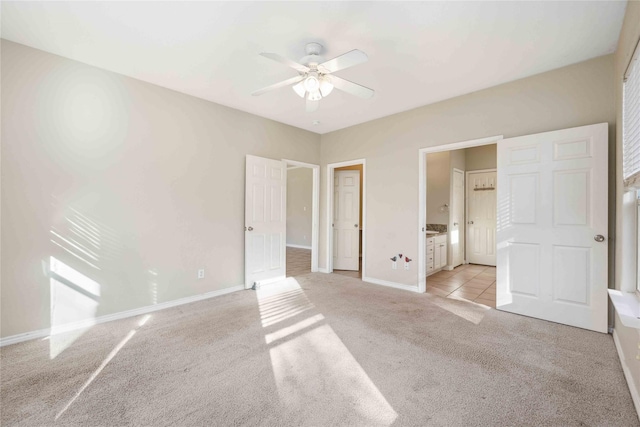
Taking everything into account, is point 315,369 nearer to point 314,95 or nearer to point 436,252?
point 314,95

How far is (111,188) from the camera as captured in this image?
9.72ft

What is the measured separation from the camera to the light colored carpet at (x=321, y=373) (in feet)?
5.21

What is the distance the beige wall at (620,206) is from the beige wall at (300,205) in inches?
259

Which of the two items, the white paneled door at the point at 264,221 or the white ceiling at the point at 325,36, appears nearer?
the white ceiling at the point at 325,36

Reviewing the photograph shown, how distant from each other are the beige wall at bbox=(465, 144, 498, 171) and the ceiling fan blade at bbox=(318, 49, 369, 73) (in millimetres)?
4980

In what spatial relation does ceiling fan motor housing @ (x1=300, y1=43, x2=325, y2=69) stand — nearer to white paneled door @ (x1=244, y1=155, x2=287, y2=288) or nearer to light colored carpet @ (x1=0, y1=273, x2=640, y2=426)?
white paneled door @ (x1=244, y1=155, x2=287, y2=288)

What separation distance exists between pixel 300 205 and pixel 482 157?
505cm

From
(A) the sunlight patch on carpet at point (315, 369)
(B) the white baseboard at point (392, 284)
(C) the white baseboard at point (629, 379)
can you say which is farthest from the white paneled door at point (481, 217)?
(A) the sunlight patch on carpet at point (315, 369)

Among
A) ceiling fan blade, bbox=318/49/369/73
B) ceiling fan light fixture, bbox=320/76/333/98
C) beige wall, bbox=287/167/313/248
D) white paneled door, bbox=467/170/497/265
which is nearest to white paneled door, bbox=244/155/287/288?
ceiling fan light fixture, bbox=320/76/333/98

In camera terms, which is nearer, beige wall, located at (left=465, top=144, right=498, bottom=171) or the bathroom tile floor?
the bathroom tile floor

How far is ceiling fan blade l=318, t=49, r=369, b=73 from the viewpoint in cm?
197

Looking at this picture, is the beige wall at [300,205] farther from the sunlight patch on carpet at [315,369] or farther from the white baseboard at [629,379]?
the white baseboard at [629,379]

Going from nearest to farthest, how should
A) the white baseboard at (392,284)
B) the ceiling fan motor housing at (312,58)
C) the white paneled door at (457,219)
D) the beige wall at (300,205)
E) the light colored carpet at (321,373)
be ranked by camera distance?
the light colored carpet at (321,373) → the ceiling fan motor housing at (312,58) → the white baseboard at (392,284) → the white paneled door at (457,219) → the beige wall at (300,205)

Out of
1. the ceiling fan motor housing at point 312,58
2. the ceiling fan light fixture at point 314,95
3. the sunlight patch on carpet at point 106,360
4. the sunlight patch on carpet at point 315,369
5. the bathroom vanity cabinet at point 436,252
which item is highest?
the ceiling fan motor housing at point 312,58
